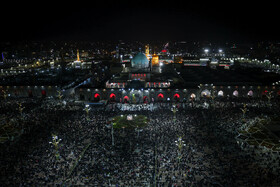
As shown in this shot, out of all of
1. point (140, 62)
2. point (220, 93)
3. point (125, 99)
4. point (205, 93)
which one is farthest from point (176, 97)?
point (140, 62)

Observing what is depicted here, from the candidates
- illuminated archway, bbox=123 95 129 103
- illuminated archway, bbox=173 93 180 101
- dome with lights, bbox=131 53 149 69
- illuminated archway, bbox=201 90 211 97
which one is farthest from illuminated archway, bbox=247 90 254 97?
illuminated archway, bbox=123 95 129 103

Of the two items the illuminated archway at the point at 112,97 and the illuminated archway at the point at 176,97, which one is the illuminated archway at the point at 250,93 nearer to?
the illuminated archway at the point at 176,97

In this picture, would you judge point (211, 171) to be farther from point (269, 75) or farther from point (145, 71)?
point (269, 75)

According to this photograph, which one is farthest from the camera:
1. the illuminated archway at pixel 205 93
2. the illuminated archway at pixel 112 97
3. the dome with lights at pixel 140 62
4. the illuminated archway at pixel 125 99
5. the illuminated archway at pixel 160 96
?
the dome with lights at pixel 140 62

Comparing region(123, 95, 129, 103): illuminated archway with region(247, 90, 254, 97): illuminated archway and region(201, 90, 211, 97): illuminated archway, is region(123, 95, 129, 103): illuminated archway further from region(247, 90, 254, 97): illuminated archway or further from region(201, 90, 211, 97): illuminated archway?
region(247, 90, 254, 97): illuminated archway

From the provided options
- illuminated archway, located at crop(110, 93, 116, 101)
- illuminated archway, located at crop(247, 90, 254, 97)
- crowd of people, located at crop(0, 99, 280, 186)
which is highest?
illuminated archway, located at crop(247, 90, 254, 97)

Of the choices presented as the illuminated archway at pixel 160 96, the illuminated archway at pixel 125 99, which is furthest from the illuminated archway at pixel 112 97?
the illuminated archway at pixel 160 96

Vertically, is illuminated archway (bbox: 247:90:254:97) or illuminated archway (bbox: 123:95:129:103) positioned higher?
illuminated archway (bbox: 247:90:254:97)

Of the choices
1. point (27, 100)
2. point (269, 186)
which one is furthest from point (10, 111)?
point (269, 186)
